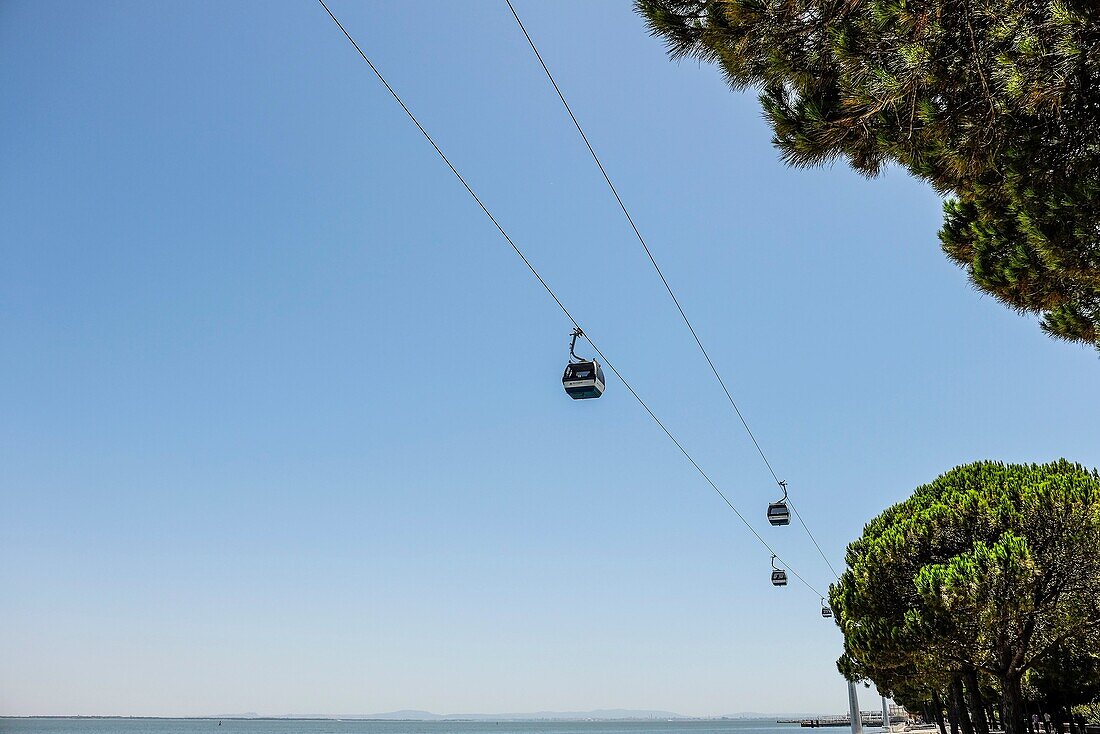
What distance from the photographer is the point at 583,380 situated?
7.89m

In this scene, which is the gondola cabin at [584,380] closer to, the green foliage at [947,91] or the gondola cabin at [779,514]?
the green foliage at [947,91]

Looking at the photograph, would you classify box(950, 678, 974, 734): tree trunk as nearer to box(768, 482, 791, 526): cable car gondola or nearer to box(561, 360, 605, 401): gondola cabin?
box(768, 482, 791, 526): cable car gondola

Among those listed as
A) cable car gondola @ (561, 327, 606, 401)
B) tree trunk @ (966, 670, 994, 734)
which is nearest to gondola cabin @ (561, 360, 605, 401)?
cable car gondola @ (561, 327, 606, 401)

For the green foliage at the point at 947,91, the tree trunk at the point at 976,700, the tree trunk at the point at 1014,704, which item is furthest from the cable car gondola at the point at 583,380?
the tree trunk at the point at 976,700

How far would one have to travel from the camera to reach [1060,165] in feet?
22.4

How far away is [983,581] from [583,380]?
1438 cm

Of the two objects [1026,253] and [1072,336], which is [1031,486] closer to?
[1072,336]

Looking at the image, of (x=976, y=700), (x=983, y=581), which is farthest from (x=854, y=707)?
(x=983, y=581)

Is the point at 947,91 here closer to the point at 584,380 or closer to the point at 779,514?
the point at 584,380

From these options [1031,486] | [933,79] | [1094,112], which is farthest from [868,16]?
[1031,486]

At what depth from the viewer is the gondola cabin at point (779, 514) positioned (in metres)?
17.6

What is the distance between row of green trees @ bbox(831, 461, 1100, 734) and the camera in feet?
59.7

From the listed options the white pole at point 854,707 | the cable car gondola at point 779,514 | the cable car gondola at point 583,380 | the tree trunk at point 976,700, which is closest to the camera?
the cable car gondola at point 583,380

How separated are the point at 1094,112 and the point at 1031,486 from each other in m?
15.8
